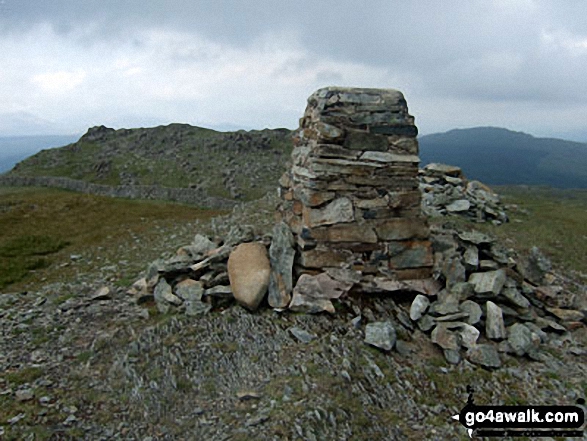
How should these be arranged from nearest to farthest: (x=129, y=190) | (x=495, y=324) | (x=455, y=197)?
(x=495, y=324)
(x=455, y=197)
(x=129, y=190)

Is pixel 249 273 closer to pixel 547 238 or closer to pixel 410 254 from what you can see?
pixel 410 254

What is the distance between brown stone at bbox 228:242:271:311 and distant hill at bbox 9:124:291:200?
3904 cm

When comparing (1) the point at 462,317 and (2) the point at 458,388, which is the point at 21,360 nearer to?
(2) the point at 458,388

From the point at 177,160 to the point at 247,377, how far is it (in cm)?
5796

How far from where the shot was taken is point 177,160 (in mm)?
61938

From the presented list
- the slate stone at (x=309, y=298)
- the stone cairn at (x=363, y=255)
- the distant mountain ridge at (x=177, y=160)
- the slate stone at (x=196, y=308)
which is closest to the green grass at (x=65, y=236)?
the slate stone at (x=196, y=308)

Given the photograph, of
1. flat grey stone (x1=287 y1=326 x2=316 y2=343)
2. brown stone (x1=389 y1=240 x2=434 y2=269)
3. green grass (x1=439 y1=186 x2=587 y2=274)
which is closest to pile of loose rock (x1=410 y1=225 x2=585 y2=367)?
brown stone (x1=389 y1=240 x2=434 y2=269)

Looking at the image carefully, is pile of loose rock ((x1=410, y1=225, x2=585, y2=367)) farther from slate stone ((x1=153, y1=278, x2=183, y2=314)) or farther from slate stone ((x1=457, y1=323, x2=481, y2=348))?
slate stone ((x1=153, y1=278, x2=183, y2=314))

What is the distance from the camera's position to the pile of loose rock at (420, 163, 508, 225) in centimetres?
2031

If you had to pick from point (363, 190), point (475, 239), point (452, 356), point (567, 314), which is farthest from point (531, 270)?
point (363, 190)

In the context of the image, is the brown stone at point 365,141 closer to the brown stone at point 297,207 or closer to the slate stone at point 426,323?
the brown stone at point 297,207

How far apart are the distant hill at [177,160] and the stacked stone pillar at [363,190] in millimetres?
39893

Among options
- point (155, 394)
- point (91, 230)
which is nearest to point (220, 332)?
point (155, 394)

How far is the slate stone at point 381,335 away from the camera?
802 cm
